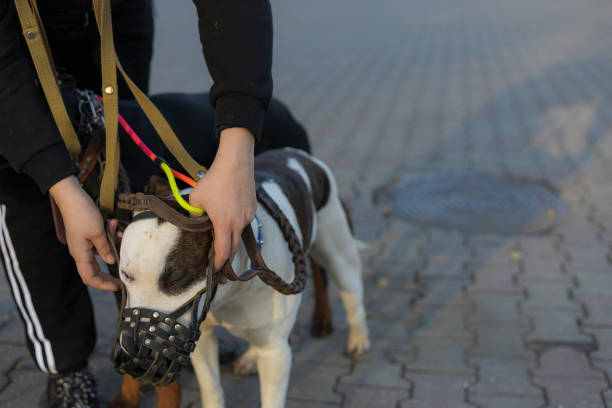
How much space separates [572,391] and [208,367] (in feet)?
5.80

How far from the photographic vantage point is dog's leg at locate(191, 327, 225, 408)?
2.50 metres

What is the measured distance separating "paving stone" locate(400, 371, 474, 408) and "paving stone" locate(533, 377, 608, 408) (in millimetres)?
367

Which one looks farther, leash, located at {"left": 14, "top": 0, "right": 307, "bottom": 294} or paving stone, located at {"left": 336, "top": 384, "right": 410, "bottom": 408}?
paving stone, located at {"left": 336, "top": 384, "right": 410, "bottom": 408}

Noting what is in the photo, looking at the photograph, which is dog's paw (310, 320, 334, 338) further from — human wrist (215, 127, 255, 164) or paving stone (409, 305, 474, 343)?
human wrist (215, 127, 255, 164)

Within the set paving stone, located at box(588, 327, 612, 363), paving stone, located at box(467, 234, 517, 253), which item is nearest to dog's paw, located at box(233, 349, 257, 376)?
paving stone, located at box(588, 327, 612, 363)

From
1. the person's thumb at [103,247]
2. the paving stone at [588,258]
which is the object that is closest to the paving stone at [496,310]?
the paving stone at [588,258]

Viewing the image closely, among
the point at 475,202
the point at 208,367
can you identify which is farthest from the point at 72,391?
the point at 475,202

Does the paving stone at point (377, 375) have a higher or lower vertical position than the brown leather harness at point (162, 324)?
lower

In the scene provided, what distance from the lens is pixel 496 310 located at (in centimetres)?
385

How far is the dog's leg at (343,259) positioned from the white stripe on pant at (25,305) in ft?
4.20

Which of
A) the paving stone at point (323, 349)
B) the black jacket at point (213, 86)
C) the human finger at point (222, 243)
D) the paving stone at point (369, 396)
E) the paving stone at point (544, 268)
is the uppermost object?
the black jacket at point (213, 86)

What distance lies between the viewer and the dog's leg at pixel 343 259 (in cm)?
306

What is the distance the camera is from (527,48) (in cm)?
1251

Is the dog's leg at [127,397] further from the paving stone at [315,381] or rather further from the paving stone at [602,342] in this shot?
the paving stone at [602,342]
